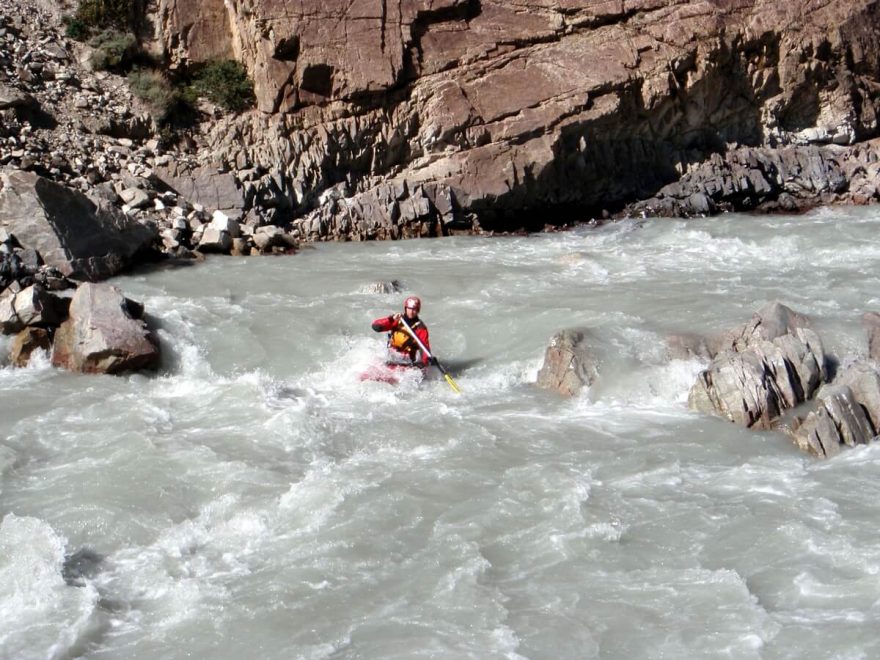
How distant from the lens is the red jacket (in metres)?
9.47

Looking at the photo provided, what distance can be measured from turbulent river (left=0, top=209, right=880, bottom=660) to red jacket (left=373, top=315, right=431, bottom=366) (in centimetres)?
43

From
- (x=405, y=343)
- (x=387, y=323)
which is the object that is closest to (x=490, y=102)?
(x=387, y=323)

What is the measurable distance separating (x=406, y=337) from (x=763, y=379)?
3.48m

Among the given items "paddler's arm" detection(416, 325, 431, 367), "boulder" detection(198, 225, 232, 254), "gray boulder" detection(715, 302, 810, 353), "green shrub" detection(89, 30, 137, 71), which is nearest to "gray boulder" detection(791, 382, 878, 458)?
"gray boulder" detection(715, 302, 810, 353)

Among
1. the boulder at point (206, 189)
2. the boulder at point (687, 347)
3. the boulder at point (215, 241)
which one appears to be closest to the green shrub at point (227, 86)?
the boulder at point (206, 189)

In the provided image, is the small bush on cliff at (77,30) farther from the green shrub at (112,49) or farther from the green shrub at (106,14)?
the green shrub at (112,49)

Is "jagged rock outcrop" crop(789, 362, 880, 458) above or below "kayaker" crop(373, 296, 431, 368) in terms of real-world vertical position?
below

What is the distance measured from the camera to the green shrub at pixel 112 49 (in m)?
17.6

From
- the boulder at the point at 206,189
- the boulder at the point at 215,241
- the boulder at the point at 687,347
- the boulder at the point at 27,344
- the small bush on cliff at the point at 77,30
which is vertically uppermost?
the small bush on cliff at the point at 77,30

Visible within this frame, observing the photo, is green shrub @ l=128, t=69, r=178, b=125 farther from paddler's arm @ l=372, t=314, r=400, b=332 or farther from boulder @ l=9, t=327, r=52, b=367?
paddler's arm @ l=372, t=314, r=400, b=332

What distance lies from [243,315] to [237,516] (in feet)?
16.7

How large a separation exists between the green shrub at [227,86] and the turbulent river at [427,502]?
23.9 feet

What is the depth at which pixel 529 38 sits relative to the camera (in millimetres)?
18188

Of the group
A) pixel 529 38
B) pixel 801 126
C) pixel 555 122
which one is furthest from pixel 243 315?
pixel 801 126
